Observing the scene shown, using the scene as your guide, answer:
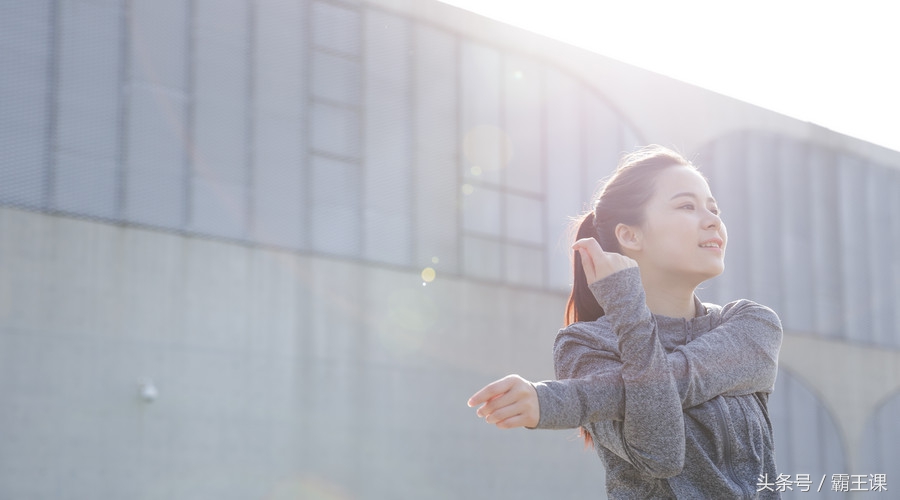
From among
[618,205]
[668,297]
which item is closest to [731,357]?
[668,297]

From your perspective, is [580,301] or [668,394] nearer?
[668,394]

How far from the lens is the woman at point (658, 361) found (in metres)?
2.50

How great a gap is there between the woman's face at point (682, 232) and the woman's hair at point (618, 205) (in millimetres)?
39

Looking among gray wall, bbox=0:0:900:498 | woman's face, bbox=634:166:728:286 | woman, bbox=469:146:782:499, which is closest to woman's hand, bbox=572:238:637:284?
woman, bbox=469:146:782:499

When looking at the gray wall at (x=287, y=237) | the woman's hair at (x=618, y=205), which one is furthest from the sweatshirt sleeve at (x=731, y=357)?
Answer: the gray wall at (x=287, y=237)

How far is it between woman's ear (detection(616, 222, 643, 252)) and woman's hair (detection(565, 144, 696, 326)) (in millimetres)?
17

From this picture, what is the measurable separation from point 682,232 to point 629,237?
17 centimetres

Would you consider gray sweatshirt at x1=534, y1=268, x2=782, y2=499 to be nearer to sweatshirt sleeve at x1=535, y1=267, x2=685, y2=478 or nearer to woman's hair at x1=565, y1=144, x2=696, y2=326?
sweatshirt sleeve at x1=535, y1=267, x2=685, y2=478

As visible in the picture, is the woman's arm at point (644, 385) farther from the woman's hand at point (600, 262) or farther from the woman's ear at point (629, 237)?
the woman's ear at point (629, 237)

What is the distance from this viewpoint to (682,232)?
2881 millimetres

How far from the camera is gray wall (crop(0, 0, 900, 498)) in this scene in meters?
15.0

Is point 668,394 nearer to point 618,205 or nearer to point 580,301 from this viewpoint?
point 580,301

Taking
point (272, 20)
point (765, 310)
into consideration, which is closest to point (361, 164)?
point (272, 20)

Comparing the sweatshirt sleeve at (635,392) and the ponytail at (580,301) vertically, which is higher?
the ponytail at (580,301)
